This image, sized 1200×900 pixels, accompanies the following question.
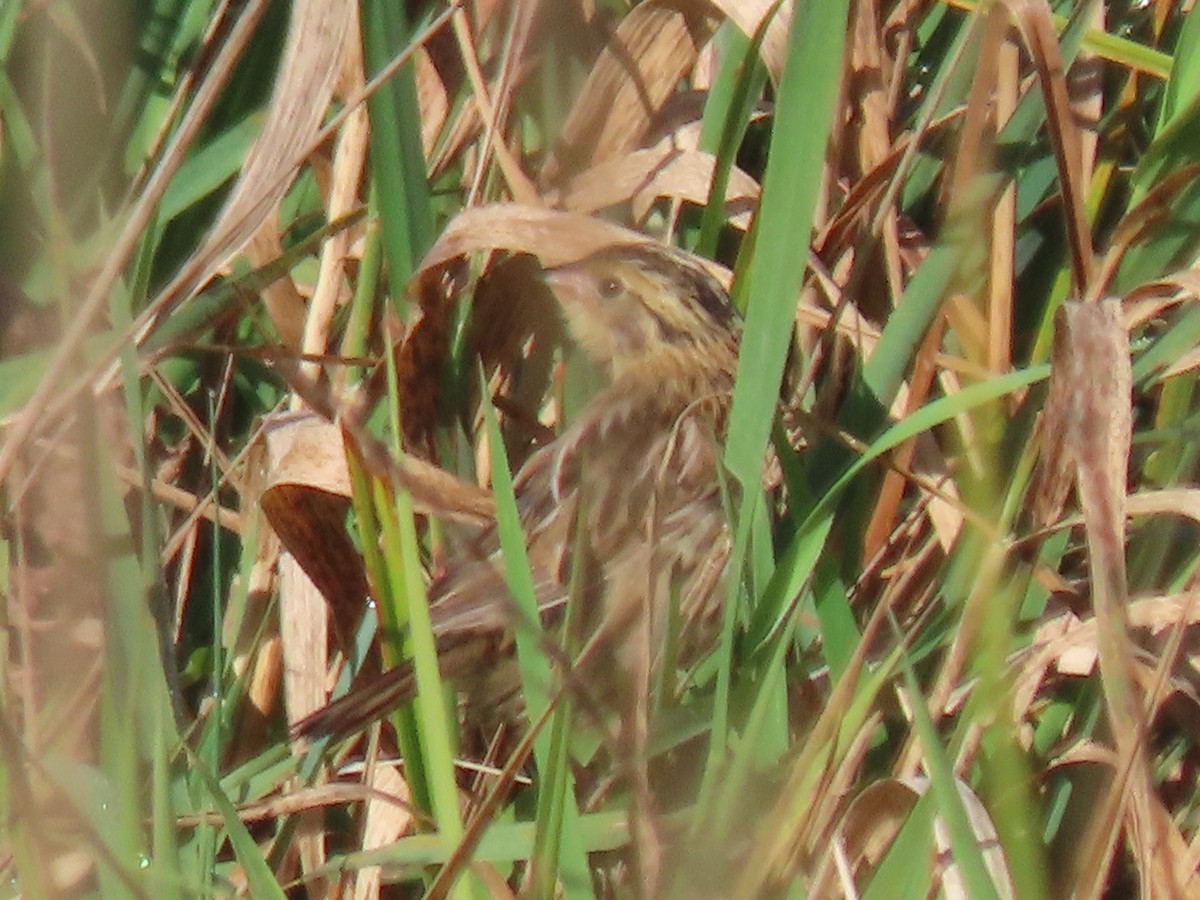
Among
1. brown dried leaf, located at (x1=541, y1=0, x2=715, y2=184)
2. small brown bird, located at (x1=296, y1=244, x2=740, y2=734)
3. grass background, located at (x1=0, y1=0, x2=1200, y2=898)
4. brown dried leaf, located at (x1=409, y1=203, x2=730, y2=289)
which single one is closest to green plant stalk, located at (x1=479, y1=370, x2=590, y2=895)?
grass background, located at (x1=0, y1=0, x2=1200, y2=898)

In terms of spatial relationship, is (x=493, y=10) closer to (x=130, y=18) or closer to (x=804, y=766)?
(x=130, y=18)

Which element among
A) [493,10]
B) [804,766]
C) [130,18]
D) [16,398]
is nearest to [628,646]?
[804,766]

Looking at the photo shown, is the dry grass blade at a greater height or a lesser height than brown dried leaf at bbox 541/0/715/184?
lesser

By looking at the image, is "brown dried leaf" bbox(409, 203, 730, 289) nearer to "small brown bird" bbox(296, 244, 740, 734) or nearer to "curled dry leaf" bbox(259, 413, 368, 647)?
"small brown bird" bbox(296, 244, 740, 734)

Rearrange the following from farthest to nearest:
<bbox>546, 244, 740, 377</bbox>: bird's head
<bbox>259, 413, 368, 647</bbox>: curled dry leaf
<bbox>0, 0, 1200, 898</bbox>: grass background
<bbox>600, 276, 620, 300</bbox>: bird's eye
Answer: <bbox>600, 276, 620, 300</bbox>: bird's eye, <bbox>546, 244, 740, 377</bbox>: bird's head, <bbox>259, 413, 368, 647</bbox>: curled dry leaf, <bbox>0, 0, 1200, 898</bbox>: grass background

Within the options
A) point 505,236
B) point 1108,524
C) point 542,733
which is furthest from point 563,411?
point 1108,524

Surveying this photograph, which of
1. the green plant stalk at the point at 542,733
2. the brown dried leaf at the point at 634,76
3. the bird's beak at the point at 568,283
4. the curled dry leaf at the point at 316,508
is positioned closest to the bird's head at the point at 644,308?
the bird's beak at the point at 568,283

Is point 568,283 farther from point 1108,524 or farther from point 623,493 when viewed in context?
point 1108,524

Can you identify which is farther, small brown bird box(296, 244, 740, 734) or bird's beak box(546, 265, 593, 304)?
bird's beak box(546, 265, 593, 304)

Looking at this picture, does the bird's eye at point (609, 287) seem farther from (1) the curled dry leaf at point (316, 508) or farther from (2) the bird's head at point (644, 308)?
(1) the curled dry leaf at point (316, 508)
